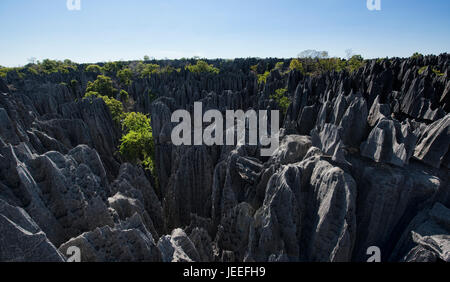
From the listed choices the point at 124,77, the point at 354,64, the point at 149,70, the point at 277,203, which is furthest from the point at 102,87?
the point at 354,64

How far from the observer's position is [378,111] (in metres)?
11.0

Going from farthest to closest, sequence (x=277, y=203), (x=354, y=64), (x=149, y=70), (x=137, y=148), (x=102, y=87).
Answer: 1. (x=149, y=70)
2. (x=354, y=64)
3. (x=102, y=87)
4. (x=137, y=148)
5. (x=277, y=203)

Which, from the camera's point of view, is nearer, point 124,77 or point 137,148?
point 137,148

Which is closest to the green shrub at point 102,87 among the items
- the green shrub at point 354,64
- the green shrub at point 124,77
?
the green shrub at point 124,77

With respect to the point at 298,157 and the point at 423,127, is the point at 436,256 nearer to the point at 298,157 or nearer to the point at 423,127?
the point at 298,157

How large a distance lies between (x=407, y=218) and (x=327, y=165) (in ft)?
10.7

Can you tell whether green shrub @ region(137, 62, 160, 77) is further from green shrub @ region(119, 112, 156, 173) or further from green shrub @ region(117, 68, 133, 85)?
green shrub @ region(119, 112, 156, 173)

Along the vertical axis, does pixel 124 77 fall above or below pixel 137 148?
above

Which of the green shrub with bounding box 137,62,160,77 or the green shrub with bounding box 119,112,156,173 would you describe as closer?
the green shrub with bounding box 119,112,156,173

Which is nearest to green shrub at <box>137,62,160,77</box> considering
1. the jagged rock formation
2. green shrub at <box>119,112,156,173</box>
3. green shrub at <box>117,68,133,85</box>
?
green shrub at <box>117,68,133,85</box>

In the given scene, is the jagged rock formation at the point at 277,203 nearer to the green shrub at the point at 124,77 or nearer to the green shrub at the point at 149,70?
the green shrub at the point at 124,77

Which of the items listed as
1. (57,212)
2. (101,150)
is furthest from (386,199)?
(101,150)

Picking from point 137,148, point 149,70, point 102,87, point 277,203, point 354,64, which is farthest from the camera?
point 149,70

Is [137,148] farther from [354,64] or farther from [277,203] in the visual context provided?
[354,64]
